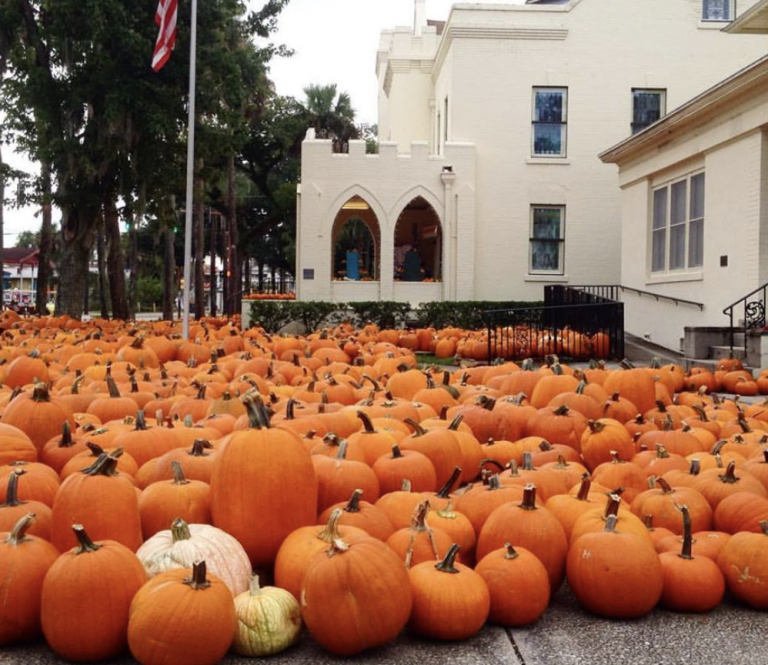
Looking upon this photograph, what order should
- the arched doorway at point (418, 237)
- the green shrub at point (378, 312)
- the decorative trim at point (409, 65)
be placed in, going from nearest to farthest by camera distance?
the green shrub at point (378, 312) < the arched doorway at point (418, 237) < the decorative trim at point (409, 65)

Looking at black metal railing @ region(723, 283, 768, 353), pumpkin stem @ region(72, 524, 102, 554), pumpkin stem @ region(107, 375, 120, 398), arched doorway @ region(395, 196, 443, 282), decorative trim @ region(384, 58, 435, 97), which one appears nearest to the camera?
pumpkin stem @ region(72, 524, 102, 554)

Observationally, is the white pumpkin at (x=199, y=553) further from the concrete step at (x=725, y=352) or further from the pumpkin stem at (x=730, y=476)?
the concrete step at (x=725, y=352)

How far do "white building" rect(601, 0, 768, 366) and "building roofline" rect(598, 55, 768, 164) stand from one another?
0.07ft

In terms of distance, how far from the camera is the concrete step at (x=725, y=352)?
13.6m

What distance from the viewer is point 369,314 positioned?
2295 cm

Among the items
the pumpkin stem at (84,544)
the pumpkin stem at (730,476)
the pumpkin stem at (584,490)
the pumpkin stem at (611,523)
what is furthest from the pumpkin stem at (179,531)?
the pumpkin stem at (730,476)

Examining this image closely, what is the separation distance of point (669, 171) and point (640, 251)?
6.61 feet

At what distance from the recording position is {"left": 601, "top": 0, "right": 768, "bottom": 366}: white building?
1491cm

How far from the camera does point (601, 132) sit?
87.1 ft

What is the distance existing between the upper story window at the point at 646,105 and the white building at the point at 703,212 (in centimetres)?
614

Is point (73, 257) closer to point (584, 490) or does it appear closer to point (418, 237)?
point (418, 237)

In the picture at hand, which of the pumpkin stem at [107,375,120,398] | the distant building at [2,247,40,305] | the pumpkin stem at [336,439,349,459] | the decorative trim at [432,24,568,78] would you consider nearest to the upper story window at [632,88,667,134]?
the decorative trim at [432,24,568,78]

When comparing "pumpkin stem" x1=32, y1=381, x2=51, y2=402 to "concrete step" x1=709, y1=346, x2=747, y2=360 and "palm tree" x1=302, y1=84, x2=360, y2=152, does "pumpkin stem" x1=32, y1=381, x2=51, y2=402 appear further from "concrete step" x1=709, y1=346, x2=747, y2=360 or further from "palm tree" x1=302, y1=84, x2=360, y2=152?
"palm tree" x1=302, y1=84, x2=360, y2=152

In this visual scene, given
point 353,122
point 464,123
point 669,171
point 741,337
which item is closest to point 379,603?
point 741,337
